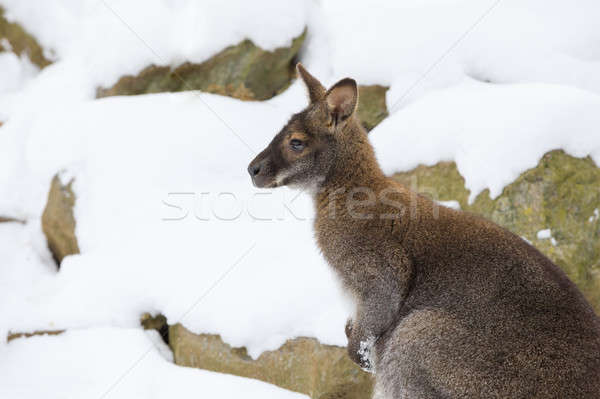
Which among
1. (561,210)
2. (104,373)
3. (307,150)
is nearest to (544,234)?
(561,210)

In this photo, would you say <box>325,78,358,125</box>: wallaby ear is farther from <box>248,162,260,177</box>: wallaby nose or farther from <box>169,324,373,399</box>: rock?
<box>169,324,373,399</box>: rock

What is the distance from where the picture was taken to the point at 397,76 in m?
7.67

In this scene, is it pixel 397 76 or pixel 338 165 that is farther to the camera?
pixel 397 76

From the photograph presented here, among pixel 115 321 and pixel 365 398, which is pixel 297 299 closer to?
pixel 365 398

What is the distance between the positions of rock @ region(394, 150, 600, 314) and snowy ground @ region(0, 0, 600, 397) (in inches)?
5.9

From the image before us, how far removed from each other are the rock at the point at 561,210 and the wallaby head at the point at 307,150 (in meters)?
2.13

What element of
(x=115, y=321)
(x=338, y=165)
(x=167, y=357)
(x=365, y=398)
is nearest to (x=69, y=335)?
(x=115, y=321)

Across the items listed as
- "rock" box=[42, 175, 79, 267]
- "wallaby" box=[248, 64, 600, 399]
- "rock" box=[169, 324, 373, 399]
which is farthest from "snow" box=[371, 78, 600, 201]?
"rock" box=[42, 175, 79, 267]

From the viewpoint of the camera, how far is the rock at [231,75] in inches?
343

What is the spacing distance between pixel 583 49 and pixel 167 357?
233 inches

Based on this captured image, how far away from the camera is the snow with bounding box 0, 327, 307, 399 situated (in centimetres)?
560

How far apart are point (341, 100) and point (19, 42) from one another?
9.05m

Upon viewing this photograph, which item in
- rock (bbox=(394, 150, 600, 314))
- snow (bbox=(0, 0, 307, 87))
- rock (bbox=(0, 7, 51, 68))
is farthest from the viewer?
rock (bbox=(0, 7, 51, 68))

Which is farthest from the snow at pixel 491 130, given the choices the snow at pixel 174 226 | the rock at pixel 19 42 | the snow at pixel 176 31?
the rock at pixel 19 42
